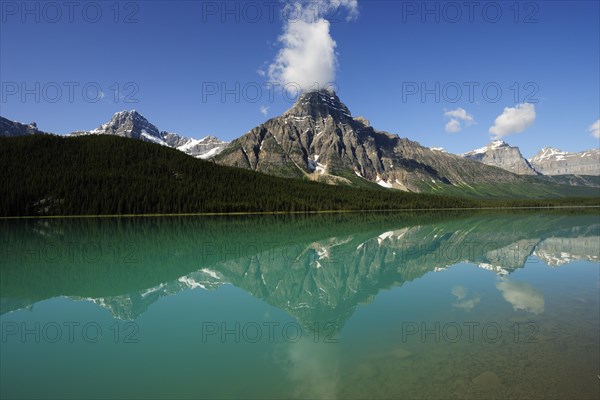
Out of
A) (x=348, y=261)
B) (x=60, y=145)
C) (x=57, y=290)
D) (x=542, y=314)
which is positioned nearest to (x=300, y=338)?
(x=542, y=314)

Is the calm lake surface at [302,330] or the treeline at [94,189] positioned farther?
the treeline at [94,189]

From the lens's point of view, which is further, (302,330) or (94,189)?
(94,189)

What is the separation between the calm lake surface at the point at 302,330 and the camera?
12.1 m

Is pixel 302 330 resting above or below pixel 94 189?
below

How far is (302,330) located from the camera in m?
18.3

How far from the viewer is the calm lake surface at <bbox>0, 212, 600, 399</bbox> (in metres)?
12.1

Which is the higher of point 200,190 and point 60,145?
point 60,145

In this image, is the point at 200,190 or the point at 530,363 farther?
the point at 200,190

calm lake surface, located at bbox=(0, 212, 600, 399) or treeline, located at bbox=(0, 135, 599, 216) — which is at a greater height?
treeline, located at bbox=(0, 135, 599, 216)

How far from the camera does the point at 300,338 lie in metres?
16.9

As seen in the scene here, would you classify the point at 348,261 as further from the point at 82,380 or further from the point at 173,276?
the point at 82,380

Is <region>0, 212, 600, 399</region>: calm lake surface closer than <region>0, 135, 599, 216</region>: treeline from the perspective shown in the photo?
Yes

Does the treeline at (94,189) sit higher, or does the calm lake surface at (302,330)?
the treeline at (94,189)

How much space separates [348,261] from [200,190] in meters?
158
